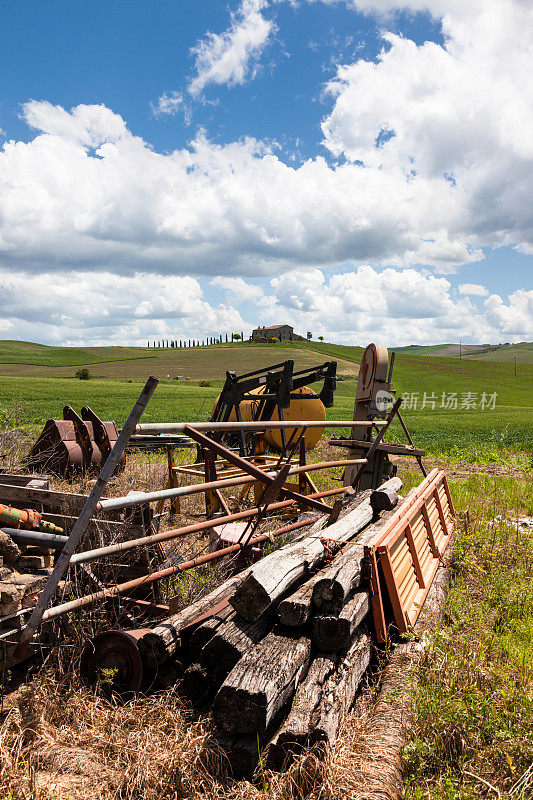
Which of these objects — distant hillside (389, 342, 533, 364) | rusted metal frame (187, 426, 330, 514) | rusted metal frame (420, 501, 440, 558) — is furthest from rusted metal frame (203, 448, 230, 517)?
distant hillside (389, 342, 533, 364)

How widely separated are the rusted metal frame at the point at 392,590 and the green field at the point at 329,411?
981 cm

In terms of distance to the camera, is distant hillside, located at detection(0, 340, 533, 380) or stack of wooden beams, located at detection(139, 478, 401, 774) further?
distant hillside, located at detection(0, 340, 533, 380)

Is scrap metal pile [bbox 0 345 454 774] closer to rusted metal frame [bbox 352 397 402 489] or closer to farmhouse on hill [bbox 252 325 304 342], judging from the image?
rusted metal frame [bbox 352 397 402 489]

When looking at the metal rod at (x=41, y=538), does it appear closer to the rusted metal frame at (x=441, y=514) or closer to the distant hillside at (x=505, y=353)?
the rusted metal frame at (x=441, y=514)

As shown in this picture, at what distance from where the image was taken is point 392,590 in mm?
4035

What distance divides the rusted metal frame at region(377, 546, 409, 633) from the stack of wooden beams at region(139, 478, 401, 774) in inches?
Result: 7.1

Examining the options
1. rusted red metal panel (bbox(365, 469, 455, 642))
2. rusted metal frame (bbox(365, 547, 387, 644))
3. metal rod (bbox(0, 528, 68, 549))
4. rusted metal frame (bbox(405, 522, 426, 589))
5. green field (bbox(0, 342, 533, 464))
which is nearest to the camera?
metal rod (bbox(0, 528, 68, 549))

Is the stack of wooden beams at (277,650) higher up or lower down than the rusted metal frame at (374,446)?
lower down

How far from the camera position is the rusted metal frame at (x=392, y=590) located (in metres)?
4.00

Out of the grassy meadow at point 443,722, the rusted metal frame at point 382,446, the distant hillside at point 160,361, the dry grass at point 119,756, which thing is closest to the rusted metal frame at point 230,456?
the grassy meadow at point 443,722

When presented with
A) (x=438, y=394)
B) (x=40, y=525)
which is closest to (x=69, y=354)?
(x=438, y=394)

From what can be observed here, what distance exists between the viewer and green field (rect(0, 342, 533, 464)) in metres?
21.2

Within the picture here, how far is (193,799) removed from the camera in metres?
2.75

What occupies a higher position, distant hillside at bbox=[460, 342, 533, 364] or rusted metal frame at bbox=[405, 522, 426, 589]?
distant hillside at bbox=[460, 342, 533, 364]
